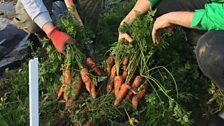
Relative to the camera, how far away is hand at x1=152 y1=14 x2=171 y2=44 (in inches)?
79.5

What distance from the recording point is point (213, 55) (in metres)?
1.85

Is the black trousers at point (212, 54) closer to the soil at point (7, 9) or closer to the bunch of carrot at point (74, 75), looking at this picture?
the bunch of carrot at point (74, 75)

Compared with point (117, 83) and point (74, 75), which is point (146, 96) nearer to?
point (117, 83)

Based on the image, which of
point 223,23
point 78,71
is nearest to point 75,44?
point 78,71

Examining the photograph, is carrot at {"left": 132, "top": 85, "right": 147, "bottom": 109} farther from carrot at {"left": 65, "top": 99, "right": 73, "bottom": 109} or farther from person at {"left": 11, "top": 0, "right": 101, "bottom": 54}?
person at {"left": 11, "top": 0, "right": 101, "bottom": 54}

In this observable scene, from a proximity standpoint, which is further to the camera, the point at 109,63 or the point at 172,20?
the point at 109,63

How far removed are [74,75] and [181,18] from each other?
24.2 inches

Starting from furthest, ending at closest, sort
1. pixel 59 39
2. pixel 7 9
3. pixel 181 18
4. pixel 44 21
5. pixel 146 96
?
1. pixel 7 9
2. pixel 44 21
3. pixel 59 39
4. pixel 146 96
5. pixel 181 18

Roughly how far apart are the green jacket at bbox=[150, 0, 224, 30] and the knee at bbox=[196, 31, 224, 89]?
3 centimetres

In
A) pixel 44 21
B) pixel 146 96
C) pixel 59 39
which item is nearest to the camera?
pixel 146 96

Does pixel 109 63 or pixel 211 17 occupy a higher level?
pixel 211 17

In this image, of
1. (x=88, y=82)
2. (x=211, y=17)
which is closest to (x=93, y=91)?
(x=88, y=82)

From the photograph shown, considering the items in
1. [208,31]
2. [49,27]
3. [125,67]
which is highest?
[49,27]

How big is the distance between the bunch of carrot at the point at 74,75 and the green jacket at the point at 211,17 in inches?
23.0
